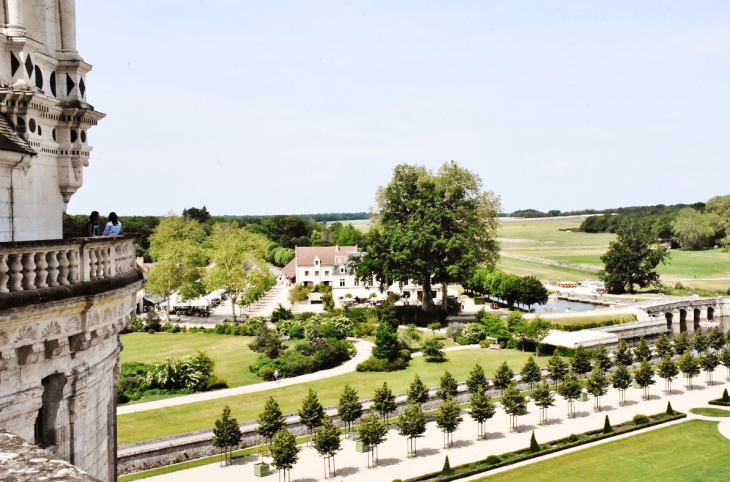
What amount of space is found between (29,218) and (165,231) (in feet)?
268

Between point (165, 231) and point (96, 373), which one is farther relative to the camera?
point (165, 231)

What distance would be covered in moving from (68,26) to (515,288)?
66256 mm

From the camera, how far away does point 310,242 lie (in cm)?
15200

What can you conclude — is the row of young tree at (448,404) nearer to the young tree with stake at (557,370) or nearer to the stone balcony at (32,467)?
the young tree with stake at (557,370)

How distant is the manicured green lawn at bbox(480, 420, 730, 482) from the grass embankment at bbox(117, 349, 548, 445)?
13033mm

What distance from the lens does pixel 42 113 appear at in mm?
12844

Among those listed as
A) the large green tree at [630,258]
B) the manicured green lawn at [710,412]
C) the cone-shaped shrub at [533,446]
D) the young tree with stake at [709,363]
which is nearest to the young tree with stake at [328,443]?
the cone-shaped shrub at [533,446]

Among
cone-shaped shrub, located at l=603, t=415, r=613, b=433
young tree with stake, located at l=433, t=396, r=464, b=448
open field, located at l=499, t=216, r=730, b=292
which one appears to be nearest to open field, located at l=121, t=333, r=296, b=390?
young tree with stake, located at l=433, t=396, r=464, b=448

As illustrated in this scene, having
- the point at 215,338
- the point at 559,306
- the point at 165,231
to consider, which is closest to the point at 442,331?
the point at 215,338

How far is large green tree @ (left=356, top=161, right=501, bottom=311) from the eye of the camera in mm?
65500

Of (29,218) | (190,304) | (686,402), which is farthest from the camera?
(190,304)

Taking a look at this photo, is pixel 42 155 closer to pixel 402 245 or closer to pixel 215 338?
pixel 215 338

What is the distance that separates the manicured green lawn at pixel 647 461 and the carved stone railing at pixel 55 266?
82.0 feet

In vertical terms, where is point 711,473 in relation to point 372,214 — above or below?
below
